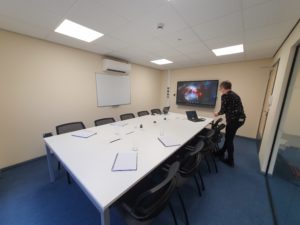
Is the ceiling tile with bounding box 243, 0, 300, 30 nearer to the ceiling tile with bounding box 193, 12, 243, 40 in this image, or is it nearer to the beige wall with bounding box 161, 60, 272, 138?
the ceiling tile with bounding box 193, 12, 243, 40

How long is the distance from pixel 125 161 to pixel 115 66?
322 centimetres

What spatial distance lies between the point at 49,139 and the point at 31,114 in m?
1.23

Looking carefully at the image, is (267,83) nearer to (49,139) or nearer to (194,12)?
(194,12)

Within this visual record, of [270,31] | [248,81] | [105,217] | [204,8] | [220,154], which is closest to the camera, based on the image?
[105,217]

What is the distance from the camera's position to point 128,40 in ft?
8.50

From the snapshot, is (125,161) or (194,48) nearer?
(125,161)

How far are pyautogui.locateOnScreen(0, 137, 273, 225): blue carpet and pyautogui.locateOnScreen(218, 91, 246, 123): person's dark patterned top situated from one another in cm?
109

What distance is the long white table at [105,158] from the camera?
0.92 m

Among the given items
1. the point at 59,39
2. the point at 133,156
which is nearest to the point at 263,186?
the point at 133,156

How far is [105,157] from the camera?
4.57 ft

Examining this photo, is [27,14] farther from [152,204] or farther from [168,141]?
[152,204]

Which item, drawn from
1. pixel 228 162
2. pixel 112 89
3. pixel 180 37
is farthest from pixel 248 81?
pixel 112 89


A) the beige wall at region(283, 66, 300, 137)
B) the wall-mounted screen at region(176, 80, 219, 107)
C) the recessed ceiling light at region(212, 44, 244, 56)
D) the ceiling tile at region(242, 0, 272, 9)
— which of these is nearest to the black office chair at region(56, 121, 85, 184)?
the ceiling tile at region(242, 0, 272, 9)

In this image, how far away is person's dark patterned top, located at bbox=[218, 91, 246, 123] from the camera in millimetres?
2453
